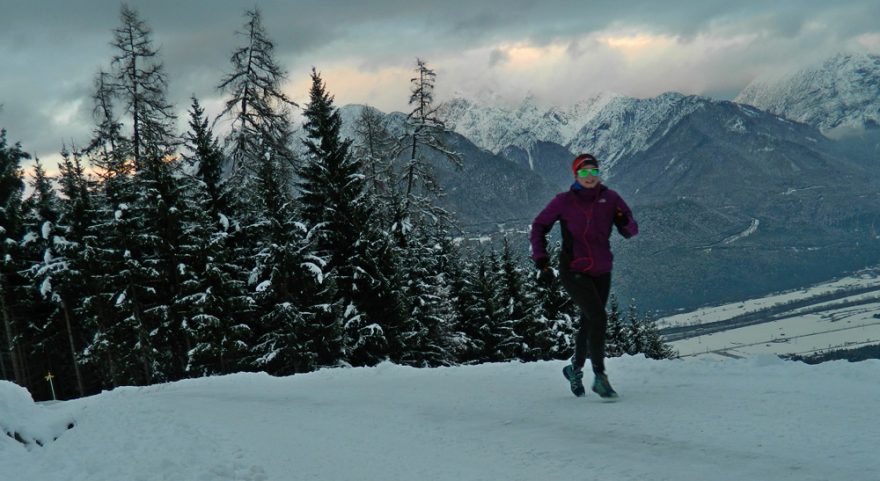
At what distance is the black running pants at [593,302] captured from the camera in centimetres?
606

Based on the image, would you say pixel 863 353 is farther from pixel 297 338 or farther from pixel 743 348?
pixel 297 338

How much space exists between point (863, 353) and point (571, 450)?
424 ft

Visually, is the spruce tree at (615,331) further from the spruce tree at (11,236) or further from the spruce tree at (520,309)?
the spruce tree at (11,236)

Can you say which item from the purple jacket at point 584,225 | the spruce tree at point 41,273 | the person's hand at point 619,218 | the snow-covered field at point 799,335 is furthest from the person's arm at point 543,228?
the snow-covered field at point 799,335

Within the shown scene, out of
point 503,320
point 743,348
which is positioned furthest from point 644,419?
point 743,348

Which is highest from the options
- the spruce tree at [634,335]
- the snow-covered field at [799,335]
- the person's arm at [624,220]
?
A: the person's arm at [624,220]

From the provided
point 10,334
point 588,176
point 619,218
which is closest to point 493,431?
point 619,218

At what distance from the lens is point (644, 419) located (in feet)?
16.5

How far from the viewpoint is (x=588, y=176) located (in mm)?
5980

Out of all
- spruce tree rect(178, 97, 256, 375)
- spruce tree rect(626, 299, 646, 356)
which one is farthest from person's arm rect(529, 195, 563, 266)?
spruce tree rect(626, 299, 646, 356)

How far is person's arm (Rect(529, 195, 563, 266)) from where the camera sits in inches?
238

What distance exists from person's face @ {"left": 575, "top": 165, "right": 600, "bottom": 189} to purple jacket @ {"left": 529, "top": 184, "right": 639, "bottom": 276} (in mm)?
53

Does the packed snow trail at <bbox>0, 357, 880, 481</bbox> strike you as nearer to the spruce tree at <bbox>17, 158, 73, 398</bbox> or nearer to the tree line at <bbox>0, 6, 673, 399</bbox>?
the tree line at <bbox>0, 6, 673, 399</bbox>

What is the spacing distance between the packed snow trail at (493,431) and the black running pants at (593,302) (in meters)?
0.50
